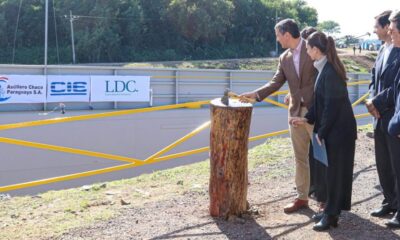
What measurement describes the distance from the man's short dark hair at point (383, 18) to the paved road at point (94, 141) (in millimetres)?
8643

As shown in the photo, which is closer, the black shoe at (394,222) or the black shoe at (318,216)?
the black shoe at (394,222)

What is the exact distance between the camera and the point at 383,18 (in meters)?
4.39

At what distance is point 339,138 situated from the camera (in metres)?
3.93

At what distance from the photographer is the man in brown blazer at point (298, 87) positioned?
4.44 metres

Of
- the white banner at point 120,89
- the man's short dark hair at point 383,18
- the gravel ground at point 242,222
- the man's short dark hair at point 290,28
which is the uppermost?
the man's short dark hair at point 383,18

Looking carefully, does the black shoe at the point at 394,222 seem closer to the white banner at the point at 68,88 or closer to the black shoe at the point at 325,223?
the black shoe at the point at 325,223

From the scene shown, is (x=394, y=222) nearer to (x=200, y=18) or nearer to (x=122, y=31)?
(x=200, y=18)

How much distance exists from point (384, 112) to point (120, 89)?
13.6m

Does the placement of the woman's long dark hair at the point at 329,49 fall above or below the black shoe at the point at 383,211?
above

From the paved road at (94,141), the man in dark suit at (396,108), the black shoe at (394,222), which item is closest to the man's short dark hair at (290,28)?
the man in dark suit at (396,108)

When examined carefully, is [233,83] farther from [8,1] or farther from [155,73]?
[8,1]

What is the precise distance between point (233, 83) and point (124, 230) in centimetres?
1535

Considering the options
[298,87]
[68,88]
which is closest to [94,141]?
[68,88]

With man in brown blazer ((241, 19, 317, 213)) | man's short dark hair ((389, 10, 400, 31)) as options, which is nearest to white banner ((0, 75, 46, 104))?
man in brown blazer ((241, 19, 317, 213))
